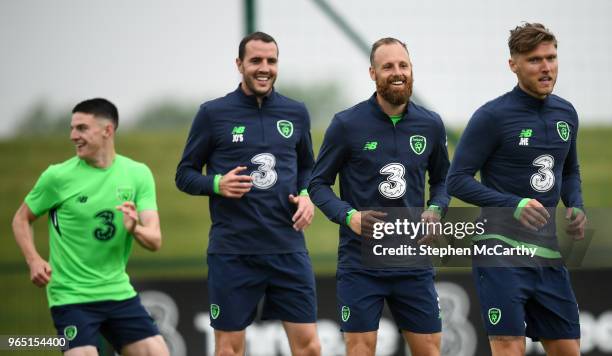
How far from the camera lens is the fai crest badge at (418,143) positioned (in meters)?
8.27

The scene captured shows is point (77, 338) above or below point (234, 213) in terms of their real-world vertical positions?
below

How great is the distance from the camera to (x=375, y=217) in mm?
8031

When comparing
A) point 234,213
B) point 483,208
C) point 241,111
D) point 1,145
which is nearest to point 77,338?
point 234,213

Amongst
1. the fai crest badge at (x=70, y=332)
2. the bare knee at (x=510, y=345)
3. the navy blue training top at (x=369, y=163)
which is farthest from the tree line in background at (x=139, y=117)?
the bare knee at (x=510, y=345)

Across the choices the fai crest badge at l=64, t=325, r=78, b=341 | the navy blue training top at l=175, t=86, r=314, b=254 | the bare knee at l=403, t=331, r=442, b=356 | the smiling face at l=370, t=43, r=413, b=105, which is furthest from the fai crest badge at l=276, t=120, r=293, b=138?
the fai crest badge at l=64, t=325, r=78, b=341

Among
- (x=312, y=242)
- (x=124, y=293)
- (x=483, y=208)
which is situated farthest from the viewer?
(x=312, y=242)

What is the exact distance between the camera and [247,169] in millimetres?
8734

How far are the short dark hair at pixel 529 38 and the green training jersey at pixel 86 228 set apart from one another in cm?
265

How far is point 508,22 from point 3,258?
5798 millimetres

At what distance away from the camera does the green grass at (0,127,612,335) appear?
470 inches

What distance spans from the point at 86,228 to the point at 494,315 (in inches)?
107

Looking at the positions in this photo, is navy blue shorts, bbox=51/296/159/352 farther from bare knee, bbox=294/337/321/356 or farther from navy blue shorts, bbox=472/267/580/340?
navy blue shorts, bbox=472/267/580/340

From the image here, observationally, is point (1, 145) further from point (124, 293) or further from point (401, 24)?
point (124, 293)

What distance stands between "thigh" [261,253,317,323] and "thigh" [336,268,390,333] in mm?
657
